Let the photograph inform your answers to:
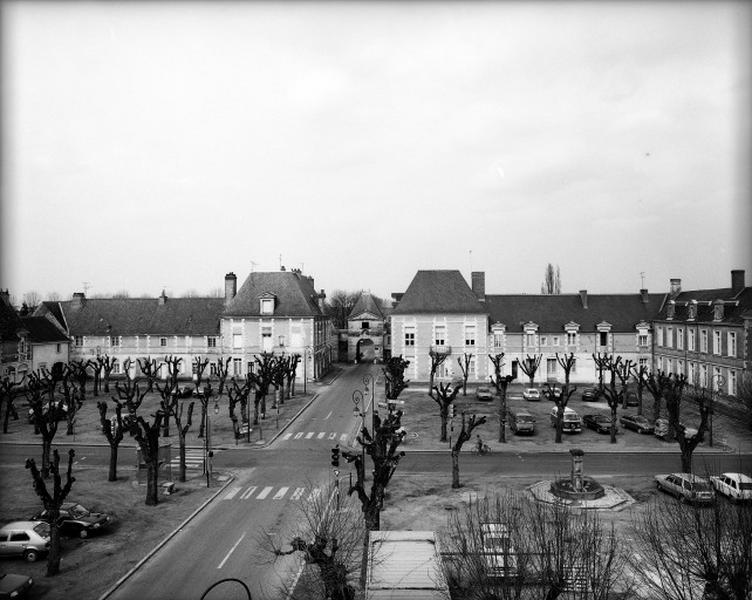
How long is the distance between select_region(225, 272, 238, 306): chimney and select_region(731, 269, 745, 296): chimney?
50931mm

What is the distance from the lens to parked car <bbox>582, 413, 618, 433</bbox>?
123 ft

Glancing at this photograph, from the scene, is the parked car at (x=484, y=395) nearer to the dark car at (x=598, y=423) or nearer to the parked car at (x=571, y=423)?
the dark car at (x=598, y=423)

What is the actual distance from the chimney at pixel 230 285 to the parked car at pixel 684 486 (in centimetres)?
4980

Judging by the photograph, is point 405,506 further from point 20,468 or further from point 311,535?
point 20,468

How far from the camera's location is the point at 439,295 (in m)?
61.4

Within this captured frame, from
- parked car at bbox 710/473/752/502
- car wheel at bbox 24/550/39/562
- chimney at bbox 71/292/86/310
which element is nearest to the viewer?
car wheel at bbox 24/550/39/562

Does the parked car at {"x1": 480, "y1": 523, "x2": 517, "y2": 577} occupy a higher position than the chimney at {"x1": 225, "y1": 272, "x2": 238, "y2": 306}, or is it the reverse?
the chimney at {"x1": 225, "y1": 272, "x2": 238, "y2": 306}

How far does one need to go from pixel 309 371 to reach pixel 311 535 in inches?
1705

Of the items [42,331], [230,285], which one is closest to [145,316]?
[42,331]

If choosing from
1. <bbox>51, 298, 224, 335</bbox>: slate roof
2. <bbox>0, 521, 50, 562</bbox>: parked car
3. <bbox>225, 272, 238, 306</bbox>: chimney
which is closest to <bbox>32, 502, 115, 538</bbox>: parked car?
<bbox>0, 521, 50, 562</bbox>: parked car

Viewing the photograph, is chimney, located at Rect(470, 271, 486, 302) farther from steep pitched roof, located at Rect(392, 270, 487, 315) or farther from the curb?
the curb

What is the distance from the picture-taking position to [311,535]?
755 inches

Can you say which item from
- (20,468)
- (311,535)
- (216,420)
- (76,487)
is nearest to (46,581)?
(311,535)

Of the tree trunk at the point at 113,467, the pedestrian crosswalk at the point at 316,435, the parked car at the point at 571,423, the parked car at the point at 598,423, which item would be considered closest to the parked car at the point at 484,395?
the parked car at the point at 598,423
